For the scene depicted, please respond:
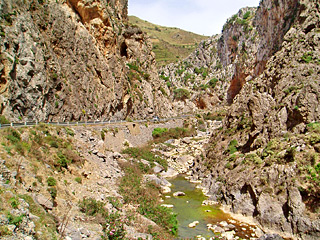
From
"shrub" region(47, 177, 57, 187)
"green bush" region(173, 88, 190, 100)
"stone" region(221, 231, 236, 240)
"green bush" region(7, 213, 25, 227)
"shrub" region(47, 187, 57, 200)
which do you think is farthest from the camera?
"green bush" region(173, 88, 190, 100)

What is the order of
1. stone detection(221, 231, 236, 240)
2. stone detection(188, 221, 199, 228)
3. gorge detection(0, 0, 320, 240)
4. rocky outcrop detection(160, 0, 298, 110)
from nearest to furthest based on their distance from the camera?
gorge detection(0, 0, 320, 240) < stone detection(221, 231, 236, 240) < stone detection(188, 221, 199, 228) < rocky outcrop detection(160, 0, 298, 110)

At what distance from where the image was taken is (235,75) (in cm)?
7956

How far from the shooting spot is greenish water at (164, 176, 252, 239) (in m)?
16.4

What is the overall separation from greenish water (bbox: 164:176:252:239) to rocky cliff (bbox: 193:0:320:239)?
1329 mm

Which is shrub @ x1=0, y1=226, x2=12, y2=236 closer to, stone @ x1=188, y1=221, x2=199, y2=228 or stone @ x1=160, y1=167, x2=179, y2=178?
stone @ x1=188, y1=221, x2=199, y2=228

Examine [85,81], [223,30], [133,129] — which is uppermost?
[223,30]

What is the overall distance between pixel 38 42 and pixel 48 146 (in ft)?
47.4

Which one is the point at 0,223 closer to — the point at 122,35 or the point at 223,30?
the point at 122,35

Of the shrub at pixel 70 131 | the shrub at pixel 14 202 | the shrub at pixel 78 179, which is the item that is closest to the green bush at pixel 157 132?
the shrub at pixel 70 131

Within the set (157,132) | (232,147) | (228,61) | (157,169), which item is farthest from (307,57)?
(228,61)

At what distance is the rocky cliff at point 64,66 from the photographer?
80.6ft

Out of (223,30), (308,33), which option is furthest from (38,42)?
(223,30)

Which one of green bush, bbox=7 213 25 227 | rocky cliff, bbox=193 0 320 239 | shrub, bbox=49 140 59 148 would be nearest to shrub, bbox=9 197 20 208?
green bush, bbox=7 213 25 227

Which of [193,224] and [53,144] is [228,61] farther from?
[193,224]
